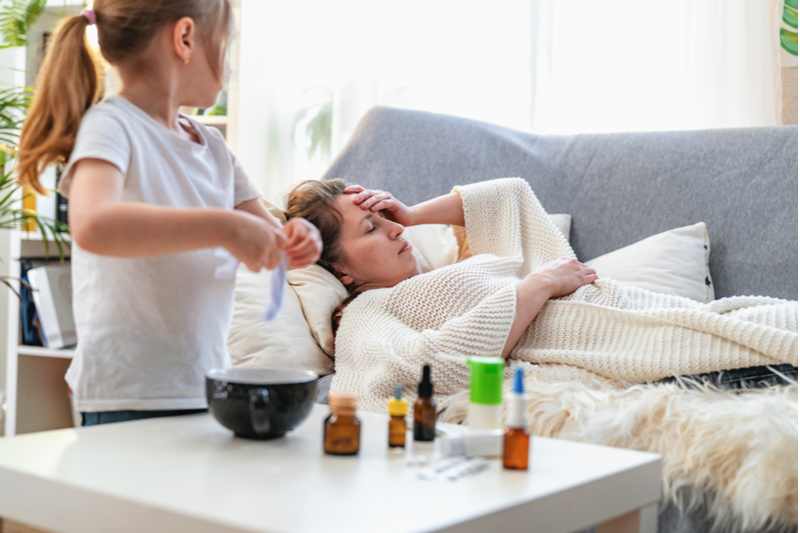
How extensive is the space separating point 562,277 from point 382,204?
0.41 metres

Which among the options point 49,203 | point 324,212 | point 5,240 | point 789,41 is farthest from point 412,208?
point 5,240

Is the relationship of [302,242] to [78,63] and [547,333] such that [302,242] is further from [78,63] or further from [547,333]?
[547,333]

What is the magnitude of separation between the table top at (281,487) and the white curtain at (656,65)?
1.61 m

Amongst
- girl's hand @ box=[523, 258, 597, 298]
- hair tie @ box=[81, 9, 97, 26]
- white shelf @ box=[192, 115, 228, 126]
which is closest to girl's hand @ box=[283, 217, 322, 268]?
hair tie @ box=[81, 9, 97, 26]

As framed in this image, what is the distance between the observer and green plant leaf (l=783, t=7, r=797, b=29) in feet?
6.48

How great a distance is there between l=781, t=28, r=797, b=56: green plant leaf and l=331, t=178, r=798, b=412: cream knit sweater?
995mm

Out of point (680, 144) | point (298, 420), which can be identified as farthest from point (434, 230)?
point (298, 420)

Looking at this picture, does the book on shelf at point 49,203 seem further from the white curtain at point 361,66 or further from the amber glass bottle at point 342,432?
the amber glass bottle at point 342,432

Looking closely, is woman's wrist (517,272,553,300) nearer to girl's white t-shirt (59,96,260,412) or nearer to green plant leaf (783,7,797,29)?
girl's white t-shirt (59,96,260,412)

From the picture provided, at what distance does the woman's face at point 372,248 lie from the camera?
152 cm

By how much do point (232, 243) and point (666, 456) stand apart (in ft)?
2.03

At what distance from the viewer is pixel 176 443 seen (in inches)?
29.4

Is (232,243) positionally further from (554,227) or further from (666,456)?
(554,227)

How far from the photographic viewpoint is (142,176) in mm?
842
